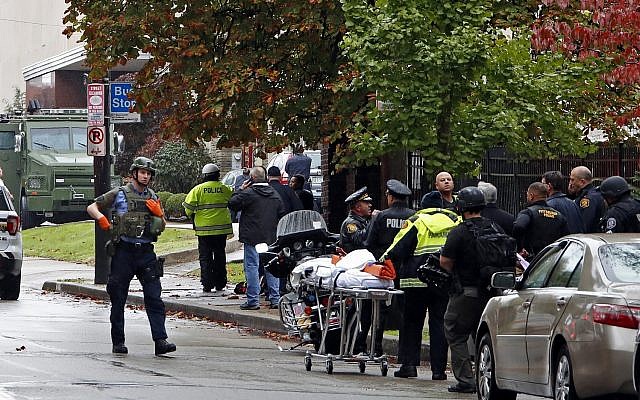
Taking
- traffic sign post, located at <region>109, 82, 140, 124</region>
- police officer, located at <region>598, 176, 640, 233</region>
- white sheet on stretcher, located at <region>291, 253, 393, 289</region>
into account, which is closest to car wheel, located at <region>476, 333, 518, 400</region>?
white sheet on stretcher, located at <region>291, 253, 393, 289</region>

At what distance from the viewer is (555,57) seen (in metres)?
17.8

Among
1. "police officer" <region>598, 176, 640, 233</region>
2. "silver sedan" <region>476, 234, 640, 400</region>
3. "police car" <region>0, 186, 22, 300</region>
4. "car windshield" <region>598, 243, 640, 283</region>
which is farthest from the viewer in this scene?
"police car" <region>0, 186, 22, 300</region>

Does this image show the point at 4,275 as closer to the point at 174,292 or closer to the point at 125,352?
the point at 174,292

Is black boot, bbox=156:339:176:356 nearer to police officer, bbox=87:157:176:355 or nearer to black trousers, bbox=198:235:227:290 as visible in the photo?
police officer, bbox=87:157:176:355

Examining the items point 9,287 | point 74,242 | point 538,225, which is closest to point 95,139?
point 9,287

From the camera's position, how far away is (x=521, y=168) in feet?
73.8

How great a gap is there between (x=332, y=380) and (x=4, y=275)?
9.60m

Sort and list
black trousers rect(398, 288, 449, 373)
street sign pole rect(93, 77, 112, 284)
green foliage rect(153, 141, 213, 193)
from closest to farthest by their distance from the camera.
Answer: black trousers rect(398, 288, 449, 373) < street sign pole rect(93, 77, 112, 284) < green foliage rect(153, 141, 213, 193)

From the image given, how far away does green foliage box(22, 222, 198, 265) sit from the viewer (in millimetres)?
31000

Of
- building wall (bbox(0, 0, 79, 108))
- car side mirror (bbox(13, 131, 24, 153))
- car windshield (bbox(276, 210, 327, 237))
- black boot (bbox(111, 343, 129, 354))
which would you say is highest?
building wall (bbox(0, 0, 79, 108))

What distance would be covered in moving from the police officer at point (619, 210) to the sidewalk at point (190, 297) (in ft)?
8.78

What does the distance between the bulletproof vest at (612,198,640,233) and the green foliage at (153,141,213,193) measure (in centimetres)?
3953

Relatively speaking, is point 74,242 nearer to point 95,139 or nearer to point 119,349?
point 95,139

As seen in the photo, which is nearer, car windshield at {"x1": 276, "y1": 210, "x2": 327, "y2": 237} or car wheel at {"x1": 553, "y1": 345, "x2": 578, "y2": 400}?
car wheel at {"x1": 553, "y1": 345, "x2": 578, "y2": 400}
